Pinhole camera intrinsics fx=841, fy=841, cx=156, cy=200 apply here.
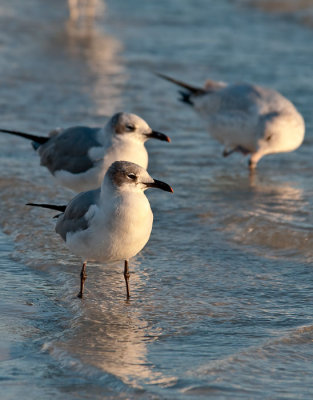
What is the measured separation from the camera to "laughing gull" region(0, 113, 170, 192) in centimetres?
572

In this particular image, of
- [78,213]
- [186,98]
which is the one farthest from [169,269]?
[186,98]

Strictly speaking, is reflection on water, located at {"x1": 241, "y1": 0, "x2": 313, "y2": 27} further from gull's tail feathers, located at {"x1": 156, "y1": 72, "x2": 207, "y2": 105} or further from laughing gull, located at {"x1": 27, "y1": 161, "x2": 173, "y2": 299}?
laughing gull, located at {"x1": 27, "y1": 161, "x2": 173, "y2": 299}

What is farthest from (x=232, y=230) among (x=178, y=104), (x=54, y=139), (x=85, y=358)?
(x=178, y=104)

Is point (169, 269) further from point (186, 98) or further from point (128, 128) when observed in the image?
point (186, 98)

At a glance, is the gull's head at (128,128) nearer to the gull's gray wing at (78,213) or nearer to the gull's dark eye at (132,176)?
the gull's gray wing at (78,213)

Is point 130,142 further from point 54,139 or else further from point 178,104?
point 178,104

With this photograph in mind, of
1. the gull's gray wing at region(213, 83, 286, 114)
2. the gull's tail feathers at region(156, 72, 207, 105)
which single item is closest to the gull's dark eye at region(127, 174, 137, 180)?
the gull's gray wing at region(213, 83, 286, 114)

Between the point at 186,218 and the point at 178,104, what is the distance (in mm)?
3657

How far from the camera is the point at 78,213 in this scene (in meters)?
4.62

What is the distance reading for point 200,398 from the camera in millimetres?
3512

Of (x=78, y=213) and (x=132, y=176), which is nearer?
(x=132, y=176)

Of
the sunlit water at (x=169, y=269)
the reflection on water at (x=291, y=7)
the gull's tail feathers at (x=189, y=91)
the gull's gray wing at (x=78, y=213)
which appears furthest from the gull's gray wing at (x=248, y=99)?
the reflection on water at (x=291, y=7)

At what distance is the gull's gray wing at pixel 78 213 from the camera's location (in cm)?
457

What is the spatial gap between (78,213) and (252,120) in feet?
10.3
